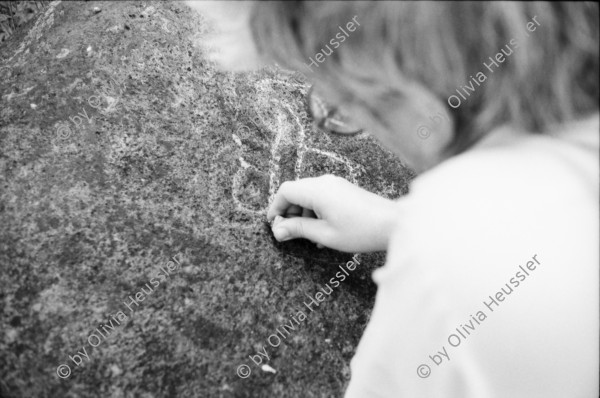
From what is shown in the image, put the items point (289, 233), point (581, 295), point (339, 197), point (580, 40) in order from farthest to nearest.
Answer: point (289, 233) < point (339, 197) < point (581, 295) < point (580, 40)

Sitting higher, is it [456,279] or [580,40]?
[580,40]

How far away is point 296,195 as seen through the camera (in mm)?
1795

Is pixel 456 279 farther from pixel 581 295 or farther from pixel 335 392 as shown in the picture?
pixel 335 392

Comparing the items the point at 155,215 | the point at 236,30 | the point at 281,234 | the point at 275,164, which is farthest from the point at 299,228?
the point at 236,30

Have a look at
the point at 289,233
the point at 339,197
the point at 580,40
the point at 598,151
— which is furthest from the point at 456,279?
the point at 289,233

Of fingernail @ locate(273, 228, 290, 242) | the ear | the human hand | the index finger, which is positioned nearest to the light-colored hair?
the ear

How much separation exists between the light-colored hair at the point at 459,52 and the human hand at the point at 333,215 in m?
0.47

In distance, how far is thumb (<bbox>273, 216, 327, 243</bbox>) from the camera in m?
1.77

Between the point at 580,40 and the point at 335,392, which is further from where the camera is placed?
the point at 335,392

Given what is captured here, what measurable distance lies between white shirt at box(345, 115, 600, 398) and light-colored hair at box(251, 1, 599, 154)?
0.22 ft

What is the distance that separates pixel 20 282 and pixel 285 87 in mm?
1287

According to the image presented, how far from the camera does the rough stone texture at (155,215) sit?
5.37ft

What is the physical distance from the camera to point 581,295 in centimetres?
A: 113

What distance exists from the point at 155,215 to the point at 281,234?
453mm
